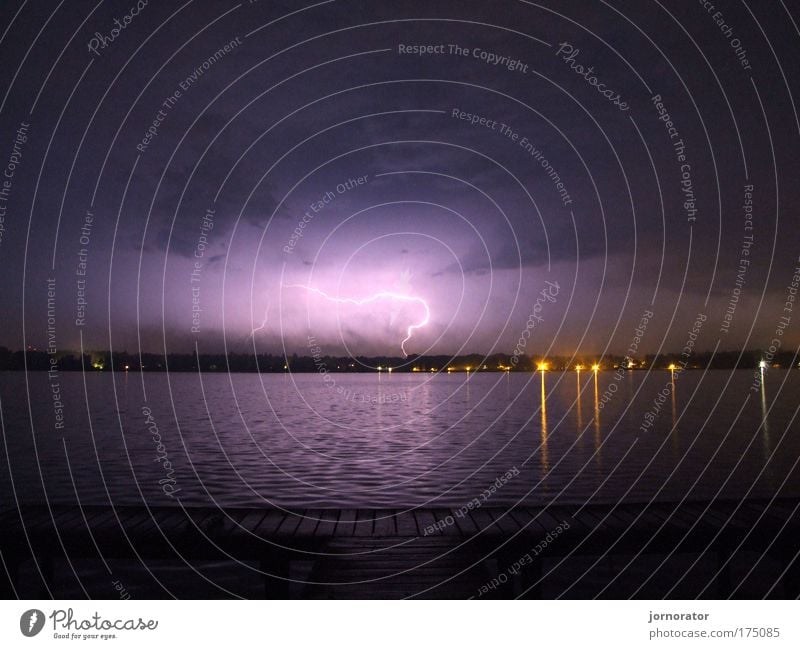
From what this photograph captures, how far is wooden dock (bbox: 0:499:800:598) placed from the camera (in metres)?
10.4

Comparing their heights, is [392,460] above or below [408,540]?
below

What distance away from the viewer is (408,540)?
11.5 metres

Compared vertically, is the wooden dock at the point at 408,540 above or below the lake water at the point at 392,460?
above

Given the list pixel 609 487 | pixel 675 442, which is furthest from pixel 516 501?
pixel 675 442

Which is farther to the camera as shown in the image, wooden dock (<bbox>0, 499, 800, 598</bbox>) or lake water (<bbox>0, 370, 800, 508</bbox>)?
lake water (<bbox>0, 370, 800, 508</bbox>)

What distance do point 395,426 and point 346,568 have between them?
1641 inches

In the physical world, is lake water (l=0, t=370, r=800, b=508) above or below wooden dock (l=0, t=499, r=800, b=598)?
below

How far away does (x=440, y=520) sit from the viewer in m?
12.5

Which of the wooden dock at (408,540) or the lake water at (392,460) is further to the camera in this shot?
the lake water at (392,460)

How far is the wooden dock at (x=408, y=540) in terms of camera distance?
10422mm

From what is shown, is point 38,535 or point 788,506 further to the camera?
point 788,506

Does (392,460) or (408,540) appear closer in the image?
(408,540)

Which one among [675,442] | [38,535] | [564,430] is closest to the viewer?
[38,535]
